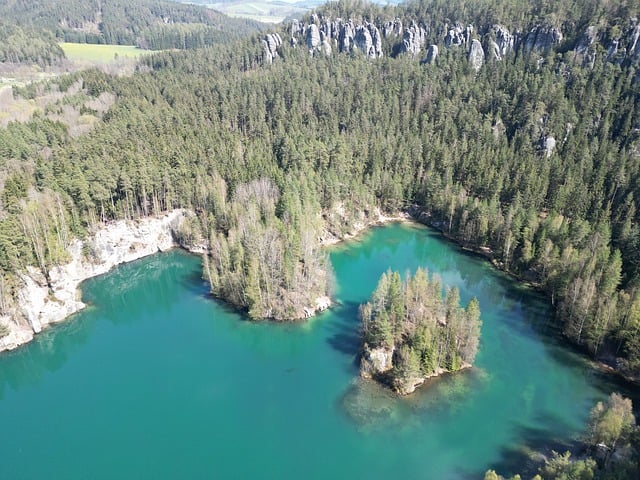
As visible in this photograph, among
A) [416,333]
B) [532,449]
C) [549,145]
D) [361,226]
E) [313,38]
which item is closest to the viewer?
[532,449]

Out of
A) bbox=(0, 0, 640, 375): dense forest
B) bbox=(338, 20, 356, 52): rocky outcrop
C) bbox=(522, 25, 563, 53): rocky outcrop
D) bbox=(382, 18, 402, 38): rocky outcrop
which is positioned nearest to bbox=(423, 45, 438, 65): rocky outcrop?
bbox=(0, 0, 640, 375): dense forest

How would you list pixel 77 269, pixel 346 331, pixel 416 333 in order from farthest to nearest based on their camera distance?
pixel 77 269
pixel 346 331
pixel 416 333

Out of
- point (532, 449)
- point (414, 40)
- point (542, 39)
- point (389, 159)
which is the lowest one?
point (532, 449)

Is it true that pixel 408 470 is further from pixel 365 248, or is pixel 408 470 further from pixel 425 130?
pixel 425 130

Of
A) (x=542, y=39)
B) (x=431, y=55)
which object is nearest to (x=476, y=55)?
(x=431, y=55)

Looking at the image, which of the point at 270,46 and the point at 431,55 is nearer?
the point at 431,55

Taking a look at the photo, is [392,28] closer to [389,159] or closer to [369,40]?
[369,40]

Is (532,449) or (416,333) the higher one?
(416,333)
